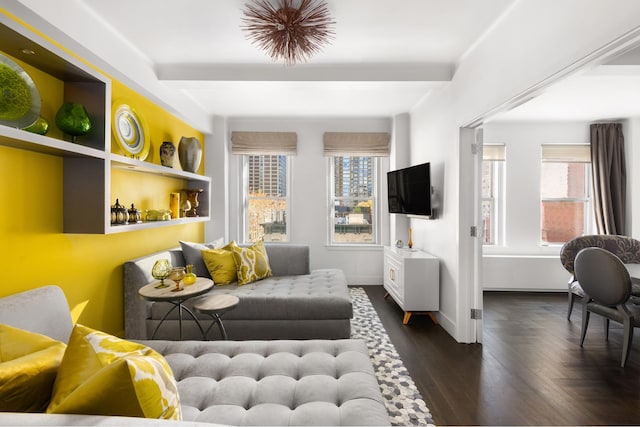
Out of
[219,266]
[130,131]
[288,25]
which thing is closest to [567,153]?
[288,25]

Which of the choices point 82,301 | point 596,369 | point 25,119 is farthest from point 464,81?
point 82,301

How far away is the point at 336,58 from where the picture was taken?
2.91 metres

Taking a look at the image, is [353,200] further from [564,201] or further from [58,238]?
[58,238]

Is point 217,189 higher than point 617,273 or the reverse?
higher

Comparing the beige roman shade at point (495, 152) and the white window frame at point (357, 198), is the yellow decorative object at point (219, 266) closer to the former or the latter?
the white window frame at point (357, 198)

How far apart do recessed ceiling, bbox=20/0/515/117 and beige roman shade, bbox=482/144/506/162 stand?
173 cm

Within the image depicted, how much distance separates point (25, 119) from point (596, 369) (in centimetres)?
413

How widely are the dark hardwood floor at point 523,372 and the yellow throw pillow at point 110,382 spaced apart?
5.27 ft

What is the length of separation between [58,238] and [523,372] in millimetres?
3444

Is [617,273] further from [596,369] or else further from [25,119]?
[25,119]

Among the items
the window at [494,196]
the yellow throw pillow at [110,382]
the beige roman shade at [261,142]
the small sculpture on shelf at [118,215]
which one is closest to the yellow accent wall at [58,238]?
the small sculpture on shelf at [118,215]

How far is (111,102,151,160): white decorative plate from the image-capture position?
2.62m

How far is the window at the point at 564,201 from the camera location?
191 inches

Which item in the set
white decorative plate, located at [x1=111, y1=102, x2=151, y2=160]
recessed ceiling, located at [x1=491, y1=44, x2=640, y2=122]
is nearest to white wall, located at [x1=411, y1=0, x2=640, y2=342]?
recessed ceiling, located at [x1=491, y1=44, x2=640, y2=122]
